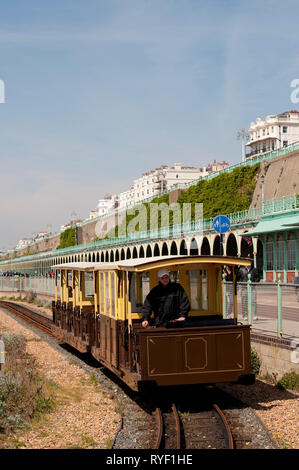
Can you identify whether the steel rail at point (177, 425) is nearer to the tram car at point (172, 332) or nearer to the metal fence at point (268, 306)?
the tram car at point (172, 332)

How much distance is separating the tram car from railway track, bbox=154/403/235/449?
22.0 inches

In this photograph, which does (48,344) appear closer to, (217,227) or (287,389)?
(217,227)

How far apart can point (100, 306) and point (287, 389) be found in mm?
4407

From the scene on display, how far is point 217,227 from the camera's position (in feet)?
56.2

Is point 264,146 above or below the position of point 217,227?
above

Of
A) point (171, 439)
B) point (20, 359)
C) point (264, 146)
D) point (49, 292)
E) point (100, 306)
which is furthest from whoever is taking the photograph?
point (264, 146)

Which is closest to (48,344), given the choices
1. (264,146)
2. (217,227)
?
(217,227)

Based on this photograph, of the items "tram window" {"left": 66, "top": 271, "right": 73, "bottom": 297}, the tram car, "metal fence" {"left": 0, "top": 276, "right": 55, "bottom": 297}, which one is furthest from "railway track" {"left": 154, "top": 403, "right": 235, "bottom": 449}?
"metal fence" {"left": 0, "top": 276, "right": 55, "bottom": 297}

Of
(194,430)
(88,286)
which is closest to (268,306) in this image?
(88,286)

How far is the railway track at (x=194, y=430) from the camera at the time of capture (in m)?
8.50

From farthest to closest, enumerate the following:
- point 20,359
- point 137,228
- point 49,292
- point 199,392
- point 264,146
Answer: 1. point 264,146
2. point 137,228
3. point 49,292
4. point 20,359
5. point 199,392

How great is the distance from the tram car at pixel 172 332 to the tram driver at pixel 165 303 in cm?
18

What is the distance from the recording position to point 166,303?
1036cm

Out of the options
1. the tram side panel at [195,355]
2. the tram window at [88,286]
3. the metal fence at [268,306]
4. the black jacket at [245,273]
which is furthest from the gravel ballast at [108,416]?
the black jacket at [245,273]
